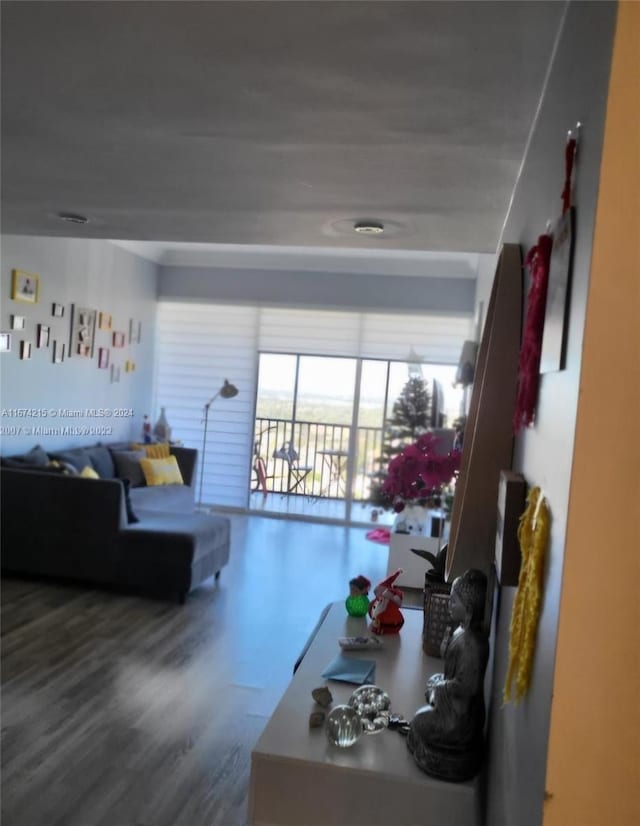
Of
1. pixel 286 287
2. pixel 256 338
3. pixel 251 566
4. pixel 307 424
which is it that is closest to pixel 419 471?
pixel 307 424

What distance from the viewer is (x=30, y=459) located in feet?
15.7

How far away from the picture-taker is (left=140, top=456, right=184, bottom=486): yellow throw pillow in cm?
586

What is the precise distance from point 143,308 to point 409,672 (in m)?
5.73

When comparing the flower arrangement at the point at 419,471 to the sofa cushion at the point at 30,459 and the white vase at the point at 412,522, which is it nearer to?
the white vase at the point at 412,522

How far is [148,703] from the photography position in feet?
9.26

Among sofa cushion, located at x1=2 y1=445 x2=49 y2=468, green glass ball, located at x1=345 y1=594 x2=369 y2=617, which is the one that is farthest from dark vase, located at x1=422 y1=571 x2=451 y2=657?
sofa cushion, located at x1=2 y1=445 x2=49 y2=468

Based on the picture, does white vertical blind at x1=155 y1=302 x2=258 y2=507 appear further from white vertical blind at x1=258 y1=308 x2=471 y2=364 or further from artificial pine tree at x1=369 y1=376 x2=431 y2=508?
artificial pine tree at x1=369 y1=376 x2=431 y2=508

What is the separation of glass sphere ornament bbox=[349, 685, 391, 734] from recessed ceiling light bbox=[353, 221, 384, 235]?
1.72m

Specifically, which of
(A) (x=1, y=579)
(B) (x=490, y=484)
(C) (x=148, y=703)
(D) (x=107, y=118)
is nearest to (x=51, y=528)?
(A) (x=1, y=579)

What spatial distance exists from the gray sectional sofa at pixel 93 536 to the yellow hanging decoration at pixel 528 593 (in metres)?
3.48

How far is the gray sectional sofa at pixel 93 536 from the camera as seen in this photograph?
4.23m

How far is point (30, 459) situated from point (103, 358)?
1525mm

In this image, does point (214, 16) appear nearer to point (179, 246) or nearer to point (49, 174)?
point (49, 174)

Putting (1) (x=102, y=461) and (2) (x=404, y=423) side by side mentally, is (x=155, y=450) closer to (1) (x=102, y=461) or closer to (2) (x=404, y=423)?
(1) (x=102, y=461)
